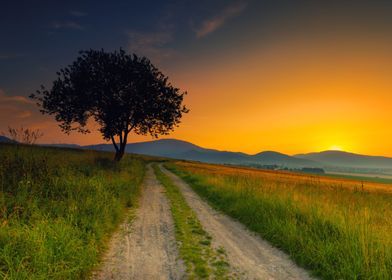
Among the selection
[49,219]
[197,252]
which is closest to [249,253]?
[197,252]

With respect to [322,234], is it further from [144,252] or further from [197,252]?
[144,252]

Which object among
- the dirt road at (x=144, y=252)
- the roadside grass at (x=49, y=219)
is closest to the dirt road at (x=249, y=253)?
the dirt road at (x=144, y=252)

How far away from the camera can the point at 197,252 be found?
270 inches

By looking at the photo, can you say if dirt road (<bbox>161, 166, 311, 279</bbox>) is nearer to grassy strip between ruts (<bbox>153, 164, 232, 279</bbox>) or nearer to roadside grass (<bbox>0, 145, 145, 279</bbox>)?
grassy strip between ruts (<bbox>153, 164, 232, 279</bbox>)

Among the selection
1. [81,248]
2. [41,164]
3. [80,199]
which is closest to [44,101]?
[41,164]

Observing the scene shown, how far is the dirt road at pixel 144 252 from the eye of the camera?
18.2 feet

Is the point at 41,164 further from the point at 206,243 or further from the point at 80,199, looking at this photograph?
the point at 206,243

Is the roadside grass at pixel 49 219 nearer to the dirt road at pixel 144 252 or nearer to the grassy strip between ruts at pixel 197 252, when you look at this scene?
the dirt road at pixel 144 252

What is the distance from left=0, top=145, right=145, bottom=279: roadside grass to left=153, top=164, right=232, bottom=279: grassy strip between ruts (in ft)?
7.87

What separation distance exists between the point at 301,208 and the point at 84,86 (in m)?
30.3

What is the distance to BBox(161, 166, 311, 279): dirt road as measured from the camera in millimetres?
5832

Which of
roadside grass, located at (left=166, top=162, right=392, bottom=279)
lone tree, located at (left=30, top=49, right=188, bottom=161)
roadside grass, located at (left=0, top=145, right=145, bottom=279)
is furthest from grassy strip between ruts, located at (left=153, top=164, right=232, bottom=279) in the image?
lone tree, located at (left=30, top=49, right=188, bottom=161)

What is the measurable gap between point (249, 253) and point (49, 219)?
5.91 metres

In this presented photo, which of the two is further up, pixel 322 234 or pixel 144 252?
pixel 322 234
